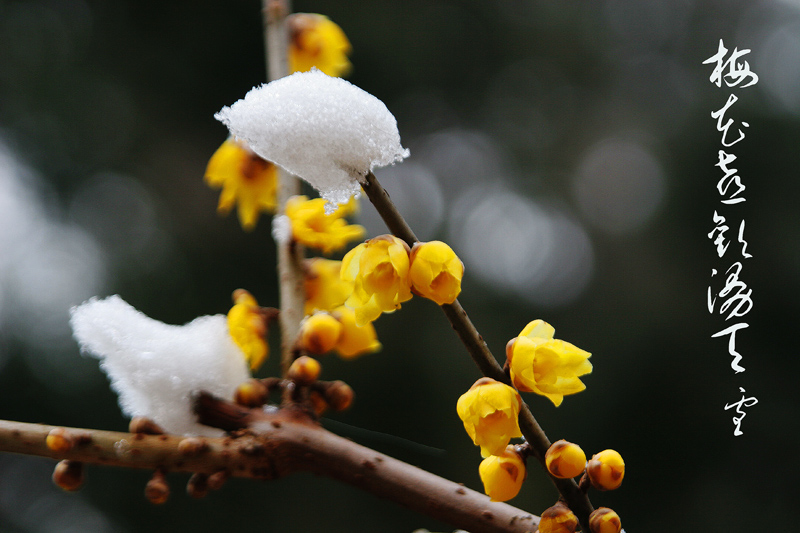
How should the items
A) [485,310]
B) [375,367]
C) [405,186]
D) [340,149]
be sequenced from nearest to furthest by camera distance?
[340,149]
[375,367]
[485,310]
[405,186]

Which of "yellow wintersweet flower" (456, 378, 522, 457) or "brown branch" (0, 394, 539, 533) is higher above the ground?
Answer: "yellow wintersweet flower" (456, 378, 522, 457)

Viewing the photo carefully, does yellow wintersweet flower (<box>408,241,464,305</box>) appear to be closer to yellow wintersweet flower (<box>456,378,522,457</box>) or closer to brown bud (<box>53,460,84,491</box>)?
yellow wintersweet flower (<box>456,378,522,457</box>)

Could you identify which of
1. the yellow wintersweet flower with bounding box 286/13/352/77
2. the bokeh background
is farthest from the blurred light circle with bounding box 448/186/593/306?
the yellow wintersweet flower with bounding box 286/13/352/77

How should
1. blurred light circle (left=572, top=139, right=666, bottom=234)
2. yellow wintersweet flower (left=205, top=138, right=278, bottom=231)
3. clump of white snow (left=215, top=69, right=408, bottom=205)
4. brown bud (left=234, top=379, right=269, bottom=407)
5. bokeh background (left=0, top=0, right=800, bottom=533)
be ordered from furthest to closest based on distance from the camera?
blurred light circle (left=572, top=139, right=666, bottom=234) → bokeh background (left=0, top=0, right=800, bottom=533) → yellow wintersweet flower (left=205, top=138, right=278, bottom=231) → brown bud (left=234, top=379, right=269, bottom=407) → clump of white snow (left=215, top=69, right=408, bottom=205)

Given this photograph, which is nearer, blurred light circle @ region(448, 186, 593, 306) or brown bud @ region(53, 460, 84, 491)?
brown bud @ region(53, 460, 84, 491)

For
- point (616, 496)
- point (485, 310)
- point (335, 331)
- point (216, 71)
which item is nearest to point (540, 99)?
point (485, 310)

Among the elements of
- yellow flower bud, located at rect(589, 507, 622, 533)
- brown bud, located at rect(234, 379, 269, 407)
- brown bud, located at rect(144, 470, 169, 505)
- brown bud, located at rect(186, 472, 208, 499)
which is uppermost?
brown bud, located at rect(234, 379, 269, 407)

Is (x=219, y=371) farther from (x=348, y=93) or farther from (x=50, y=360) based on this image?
(x=50, y=360)
